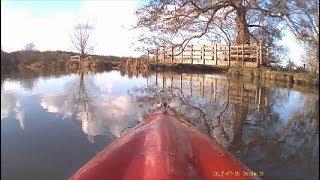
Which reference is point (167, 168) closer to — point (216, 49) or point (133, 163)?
point (133, 163)

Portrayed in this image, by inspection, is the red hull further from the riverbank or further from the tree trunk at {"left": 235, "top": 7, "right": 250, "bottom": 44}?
the tree trunk at {"left": 235, "top": 7, "right": 250, "bottom": 44}

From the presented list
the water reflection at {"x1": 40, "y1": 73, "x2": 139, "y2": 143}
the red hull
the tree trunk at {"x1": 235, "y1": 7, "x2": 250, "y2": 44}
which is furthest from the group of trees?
the red hull

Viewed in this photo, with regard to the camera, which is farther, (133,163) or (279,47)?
(279,47)

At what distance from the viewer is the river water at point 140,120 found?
492 centimetres

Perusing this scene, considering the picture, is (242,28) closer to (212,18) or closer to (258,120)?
(212,18)

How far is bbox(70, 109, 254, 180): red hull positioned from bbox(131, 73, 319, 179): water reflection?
1884 mm

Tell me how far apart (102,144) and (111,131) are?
37.4 inches

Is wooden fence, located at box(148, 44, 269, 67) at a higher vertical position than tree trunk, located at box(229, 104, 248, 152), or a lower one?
higher

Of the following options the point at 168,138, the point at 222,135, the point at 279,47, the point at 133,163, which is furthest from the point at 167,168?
the point at 279,47

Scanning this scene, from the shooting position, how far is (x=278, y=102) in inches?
430

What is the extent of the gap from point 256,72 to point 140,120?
445 inches

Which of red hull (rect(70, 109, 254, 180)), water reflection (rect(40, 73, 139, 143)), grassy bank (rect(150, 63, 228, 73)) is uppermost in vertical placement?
grassy bank (rect(150, 63, 228, 73))

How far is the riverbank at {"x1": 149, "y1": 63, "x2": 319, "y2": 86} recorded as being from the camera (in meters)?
13.8

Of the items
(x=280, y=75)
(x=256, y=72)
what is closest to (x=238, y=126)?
(x=280, y=75)
